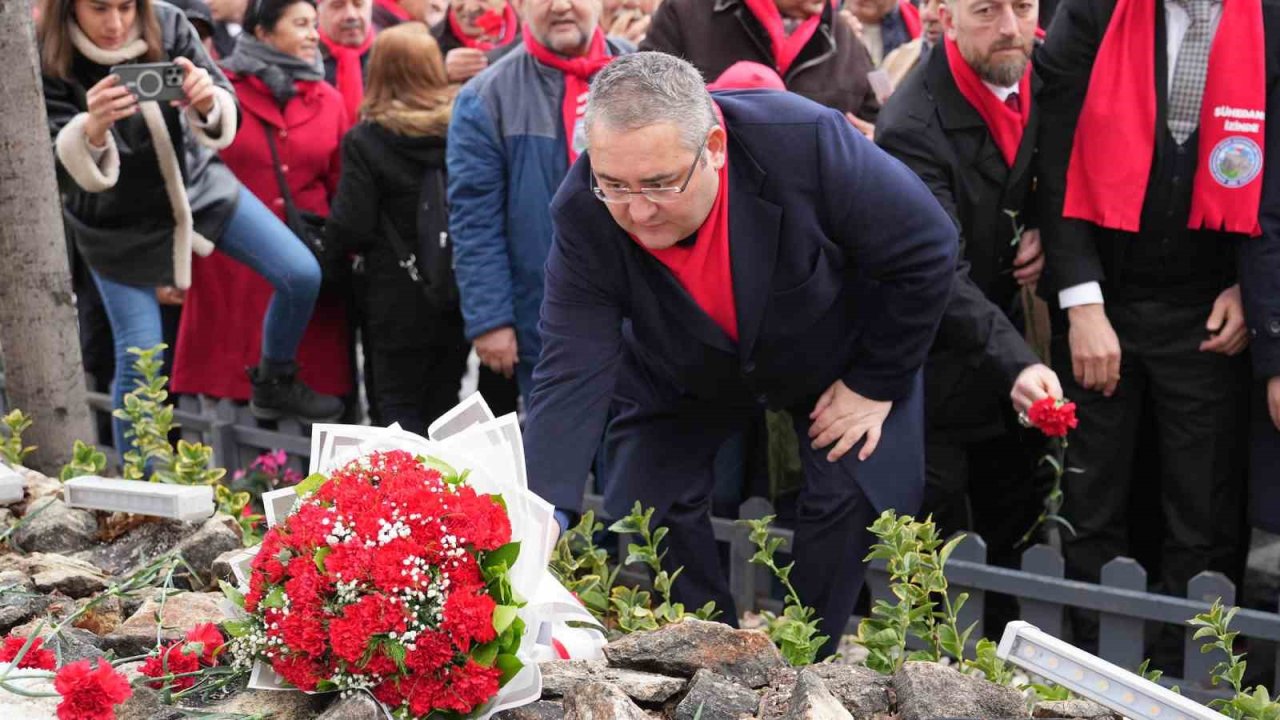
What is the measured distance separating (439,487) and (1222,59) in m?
2.68

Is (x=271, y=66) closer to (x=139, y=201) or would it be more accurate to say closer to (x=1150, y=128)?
(x=139, y=201)

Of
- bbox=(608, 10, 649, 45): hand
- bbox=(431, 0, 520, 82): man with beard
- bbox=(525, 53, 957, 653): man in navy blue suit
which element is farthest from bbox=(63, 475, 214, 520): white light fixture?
bbox=(608, 10, 649, 45): hand

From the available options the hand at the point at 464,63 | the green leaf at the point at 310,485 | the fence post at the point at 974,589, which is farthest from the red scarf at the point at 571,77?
the green leaf at the point at 310,485

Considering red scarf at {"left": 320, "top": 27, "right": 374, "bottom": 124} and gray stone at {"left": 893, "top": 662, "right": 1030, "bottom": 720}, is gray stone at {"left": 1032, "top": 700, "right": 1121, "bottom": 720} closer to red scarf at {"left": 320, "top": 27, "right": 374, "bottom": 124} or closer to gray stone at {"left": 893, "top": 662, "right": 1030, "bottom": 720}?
gray stone at {"left": 893, "top": 662, "right": 1030, "bottom": 720}

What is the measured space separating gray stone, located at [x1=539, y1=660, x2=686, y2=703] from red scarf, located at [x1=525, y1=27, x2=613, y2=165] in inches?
102

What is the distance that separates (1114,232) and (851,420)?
114 centimetres

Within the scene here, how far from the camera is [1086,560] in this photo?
4621 mm

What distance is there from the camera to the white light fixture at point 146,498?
354 cm

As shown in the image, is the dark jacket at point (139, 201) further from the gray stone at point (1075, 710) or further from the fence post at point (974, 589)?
the gray stone at point (1075, 710)

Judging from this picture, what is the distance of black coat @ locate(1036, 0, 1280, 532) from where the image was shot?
14.0ft

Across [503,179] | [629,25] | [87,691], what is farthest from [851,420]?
[629,25]

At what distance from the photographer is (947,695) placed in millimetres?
2758

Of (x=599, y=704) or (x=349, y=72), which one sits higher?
(x=349, y=72)

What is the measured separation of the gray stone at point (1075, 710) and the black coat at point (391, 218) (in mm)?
3312
